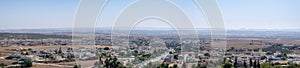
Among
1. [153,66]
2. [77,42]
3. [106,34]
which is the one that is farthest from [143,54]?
[106,34]

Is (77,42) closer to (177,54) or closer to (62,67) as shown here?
(62,67)

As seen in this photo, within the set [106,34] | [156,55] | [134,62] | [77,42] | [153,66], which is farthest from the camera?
[106,34]

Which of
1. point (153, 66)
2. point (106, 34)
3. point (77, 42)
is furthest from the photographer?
point (106, 34)

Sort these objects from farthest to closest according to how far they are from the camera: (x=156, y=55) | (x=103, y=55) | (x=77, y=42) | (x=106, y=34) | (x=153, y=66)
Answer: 1. (x=106, y=34)
2. (x=77, y=42)
3. (x=103, y=55)
4. (x=156, y=55)
5. (x=153, y=66)

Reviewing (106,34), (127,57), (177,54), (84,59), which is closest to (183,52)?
(177,54)

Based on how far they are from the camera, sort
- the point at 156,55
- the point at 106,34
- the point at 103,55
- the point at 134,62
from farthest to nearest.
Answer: the point at 106,34 < the point at 103,55 < the point at 156,55 < the point at 134,62

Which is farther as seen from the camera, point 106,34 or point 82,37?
point 106,34

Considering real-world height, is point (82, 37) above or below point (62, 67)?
above

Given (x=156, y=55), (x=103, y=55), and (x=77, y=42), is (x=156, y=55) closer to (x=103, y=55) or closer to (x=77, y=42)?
(x=103, y=55)

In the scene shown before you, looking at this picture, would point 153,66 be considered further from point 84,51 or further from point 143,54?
point 84,51
